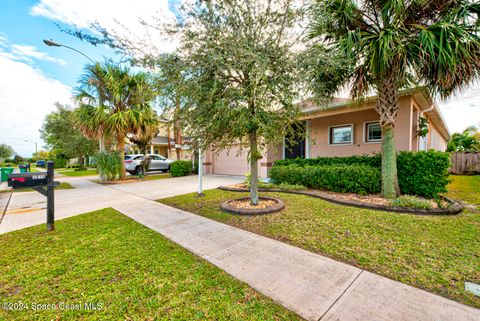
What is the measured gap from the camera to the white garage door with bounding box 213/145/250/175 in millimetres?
13117

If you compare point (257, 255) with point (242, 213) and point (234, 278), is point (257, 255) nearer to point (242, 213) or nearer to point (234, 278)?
point (234, 278)

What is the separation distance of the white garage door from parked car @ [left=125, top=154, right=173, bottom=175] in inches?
180

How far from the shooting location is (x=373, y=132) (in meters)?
8.66

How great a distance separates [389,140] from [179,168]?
1134cm

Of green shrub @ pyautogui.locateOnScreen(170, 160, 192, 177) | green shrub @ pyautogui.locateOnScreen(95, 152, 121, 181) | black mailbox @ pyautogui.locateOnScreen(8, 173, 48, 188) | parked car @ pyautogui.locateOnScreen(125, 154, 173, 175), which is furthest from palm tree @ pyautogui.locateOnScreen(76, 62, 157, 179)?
black mailbox @ pyautogui.locateOnScreen(8, 173, 48, 188)

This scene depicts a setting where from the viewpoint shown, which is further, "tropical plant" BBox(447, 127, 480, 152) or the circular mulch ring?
"tropical plant" BBox(447, 127, 480, 152)

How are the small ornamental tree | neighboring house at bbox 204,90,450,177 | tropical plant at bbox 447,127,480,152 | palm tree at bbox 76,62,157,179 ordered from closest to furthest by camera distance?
1. the small ornamental tree
2. neighboring house at bbox 204,90,450,177
3. palm tree at bbox 76,62,157,179
4. tropical plant at bbox 447,127,480,152

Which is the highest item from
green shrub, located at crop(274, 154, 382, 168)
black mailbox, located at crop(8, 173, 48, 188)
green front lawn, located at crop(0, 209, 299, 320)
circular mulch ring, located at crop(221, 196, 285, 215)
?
green shrub, located at crop(274, 154, 382, 168)

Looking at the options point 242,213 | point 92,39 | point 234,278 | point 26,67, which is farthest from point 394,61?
point 26,67

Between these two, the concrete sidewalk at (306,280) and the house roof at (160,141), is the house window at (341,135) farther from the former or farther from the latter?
the house roof at (160,141)

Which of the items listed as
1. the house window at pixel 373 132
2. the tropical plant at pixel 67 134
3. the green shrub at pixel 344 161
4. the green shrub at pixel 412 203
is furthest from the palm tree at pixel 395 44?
the tropical plant at pixel 67 134

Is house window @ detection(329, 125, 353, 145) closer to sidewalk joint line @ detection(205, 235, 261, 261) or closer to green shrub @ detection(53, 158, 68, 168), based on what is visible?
sidewalk joint line @ detection(205, 235, 261, 261)

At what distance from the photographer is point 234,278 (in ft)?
7.77

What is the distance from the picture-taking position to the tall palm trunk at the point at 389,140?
5551mm
